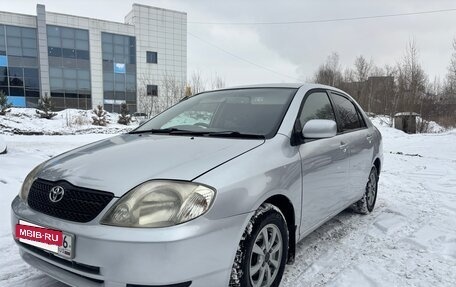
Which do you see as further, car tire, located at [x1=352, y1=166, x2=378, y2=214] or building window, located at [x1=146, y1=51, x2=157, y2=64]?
building window, located at [x1=146, y1=51, x2=157, y2=64]

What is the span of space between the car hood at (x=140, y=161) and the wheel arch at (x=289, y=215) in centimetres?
44

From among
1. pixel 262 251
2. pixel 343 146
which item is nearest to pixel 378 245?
pixel 343 146

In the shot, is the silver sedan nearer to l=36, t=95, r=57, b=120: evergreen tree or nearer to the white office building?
l=36, t=95, r=57, b=120: evergreen tree

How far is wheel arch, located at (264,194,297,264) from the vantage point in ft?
8.14

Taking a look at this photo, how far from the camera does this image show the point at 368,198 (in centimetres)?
450

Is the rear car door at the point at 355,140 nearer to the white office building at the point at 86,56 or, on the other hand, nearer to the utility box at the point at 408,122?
the utility box at the point at 408,122

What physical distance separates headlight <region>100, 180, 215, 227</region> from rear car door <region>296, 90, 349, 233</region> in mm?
1131

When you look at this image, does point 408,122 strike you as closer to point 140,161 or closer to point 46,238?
point 140,161

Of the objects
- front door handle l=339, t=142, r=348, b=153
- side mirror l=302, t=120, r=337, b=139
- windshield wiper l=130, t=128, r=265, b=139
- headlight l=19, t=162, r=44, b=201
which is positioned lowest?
headlight l=19, t=162, r=44, b=201

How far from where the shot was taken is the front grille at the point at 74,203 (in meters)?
1.88

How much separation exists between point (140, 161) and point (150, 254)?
0.67 meters

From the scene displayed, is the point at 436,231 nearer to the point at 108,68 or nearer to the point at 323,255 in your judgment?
the point at 323,255

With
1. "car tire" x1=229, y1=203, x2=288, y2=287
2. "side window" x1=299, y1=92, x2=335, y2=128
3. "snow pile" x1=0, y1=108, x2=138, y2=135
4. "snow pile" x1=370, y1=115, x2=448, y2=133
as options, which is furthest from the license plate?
"snow pile" x1=370, y1=115, x2=448, y2=133

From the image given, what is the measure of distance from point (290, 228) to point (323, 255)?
2.45 feet
